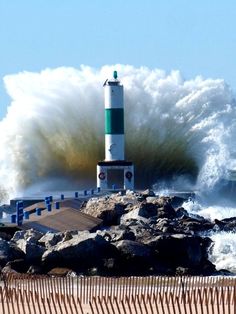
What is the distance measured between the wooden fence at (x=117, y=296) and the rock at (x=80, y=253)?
415 centimetres

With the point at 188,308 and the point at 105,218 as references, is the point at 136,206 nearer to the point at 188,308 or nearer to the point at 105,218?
the point at 105,218

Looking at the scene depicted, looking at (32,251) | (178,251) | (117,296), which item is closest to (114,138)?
(178,251)

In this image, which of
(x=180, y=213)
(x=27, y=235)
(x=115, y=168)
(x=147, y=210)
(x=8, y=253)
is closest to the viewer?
(x=8, y=253)

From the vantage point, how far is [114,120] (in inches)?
1991

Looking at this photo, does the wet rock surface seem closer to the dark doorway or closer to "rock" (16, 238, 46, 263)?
"rock" (16, 238, 46, 263)

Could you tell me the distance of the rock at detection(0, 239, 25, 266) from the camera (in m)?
28.1

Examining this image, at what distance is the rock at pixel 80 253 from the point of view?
28328 mm

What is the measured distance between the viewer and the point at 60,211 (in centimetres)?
3716

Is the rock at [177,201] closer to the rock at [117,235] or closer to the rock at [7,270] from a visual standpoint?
the rock at [117,235]

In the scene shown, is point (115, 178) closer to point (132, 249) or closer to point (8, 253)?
point (132, 249)

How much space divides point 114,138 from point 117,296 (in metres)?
29.3

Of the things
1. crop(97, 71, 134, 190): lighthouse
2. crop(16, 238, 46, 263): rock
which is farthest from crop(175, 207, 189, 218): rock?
crop(16, 238, 46, 263): rock

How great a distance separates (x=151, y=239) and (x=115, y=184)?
22170 mm

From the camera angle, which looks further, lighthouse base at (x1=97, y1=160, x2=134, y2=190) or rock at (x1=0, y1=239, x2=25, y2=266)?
lighthouse base at (x1=97, y1=160, x2=134, y2=190)
